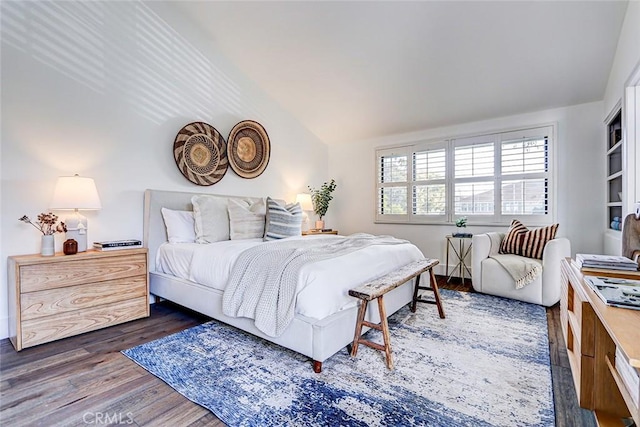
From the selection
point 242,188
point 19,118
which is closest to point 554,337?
point 242,188

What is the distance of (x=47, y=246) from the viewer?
239 centimetres

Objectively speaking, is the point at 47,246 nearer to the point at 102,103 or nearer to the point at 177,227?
the point at 177,227

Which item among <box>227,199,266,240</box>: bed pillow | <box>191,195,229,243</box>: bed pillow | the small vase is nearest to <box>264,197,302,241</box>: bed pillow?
<box>227,199,266,240</box>: bed pillow

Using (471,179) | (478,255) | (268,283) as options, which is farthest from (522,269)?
(268,283)

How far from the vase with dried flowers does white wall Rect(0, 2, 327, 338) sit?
0.22 ft

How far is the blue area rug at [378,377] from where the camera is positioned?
4.86 feet

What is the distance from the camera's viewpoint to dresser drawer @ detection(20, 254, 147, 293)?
7.23 ft

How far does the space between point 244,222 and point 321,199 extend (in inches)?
86.1

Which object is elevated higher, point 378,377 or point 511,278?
point 511,278

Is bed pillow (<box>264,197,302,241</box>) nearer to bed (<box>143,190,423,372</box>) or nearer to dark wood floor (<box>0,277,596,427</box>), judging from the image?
bed (<box>143,190,423,372</box>)

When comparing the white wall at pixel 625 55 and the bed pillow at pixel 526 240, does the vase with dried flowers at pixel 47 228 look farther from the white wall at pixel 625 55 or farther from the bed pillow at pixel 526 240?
the white wall at pixel 625 55

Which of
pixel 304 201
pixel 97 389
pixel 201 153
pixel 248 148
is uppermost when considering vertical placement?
pixel 248 148

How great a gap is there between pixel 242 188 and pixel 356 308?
2.67 m

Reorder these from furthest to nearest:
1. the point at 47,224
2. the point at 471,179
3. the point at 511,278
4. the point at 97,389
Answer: the point at 471,179, the point at 511,278, the point at 47,224, the point at 97,389
